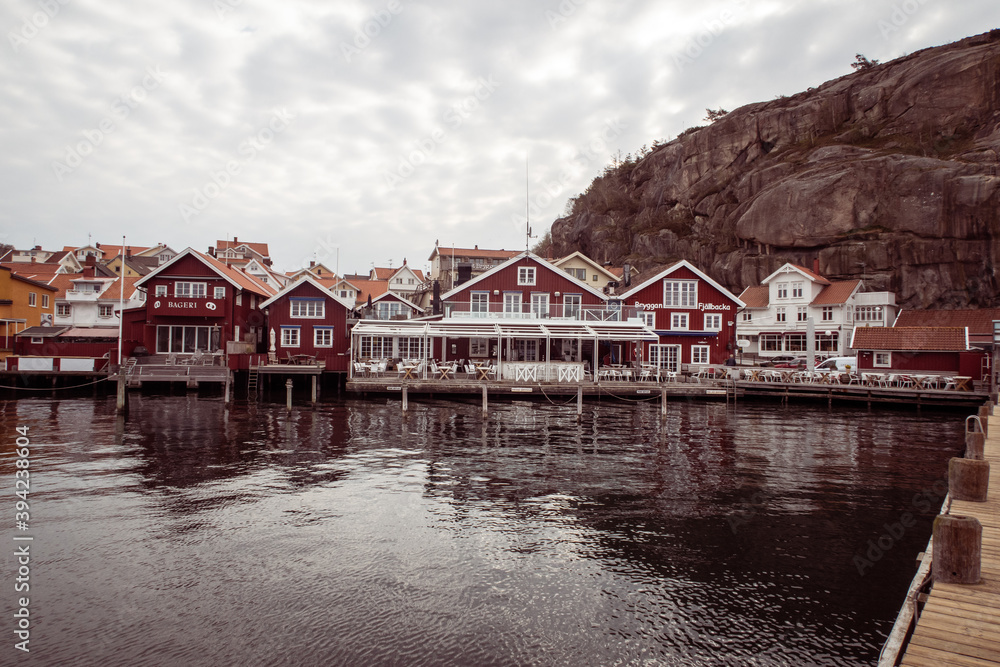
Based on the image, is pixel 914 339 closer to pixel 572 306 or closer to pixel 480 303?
pixel 572 306

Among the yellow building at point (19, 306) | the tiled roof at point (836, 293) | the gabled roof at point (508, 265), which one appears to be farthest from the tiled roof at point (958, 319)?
the yellow building at point (19, 306)

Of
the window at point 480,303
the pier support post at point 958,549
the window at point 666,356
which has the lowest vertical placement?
the pier support post at point 958,549

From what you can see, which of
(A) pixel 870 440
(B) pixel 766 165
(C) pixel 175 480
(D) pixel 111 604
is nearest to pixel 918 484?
(A) pixel 870 440

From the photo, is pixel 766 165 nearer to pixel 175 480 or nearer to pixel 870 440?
pixel 870 440

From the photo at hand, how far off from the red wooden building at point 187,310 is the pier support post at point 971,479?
40.5m

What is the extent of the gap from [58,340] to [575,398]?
3916 centimetres

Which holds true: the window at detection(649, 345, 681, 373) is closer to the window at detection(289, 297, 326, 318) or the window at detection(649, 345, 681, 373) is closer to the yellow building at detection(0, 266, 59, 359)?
the window at detection(289, 297, 326, 318)

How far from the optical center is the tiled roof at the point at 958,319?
42.1 metres

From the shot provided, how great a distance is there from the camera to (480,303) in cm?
4131

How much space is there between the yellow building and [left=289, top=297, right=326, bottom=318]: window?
21511 millimetres

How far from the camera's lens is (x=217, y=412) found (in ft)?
93.8

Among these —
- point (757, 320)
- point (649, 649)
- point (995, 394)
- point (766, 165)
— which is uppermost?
point (766, 165)

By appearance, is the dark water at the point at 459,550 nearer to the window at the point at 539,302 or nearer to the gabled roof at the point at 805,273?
the window at the point at 539,302

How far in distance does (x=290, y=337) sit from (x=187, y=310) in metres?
7.10
